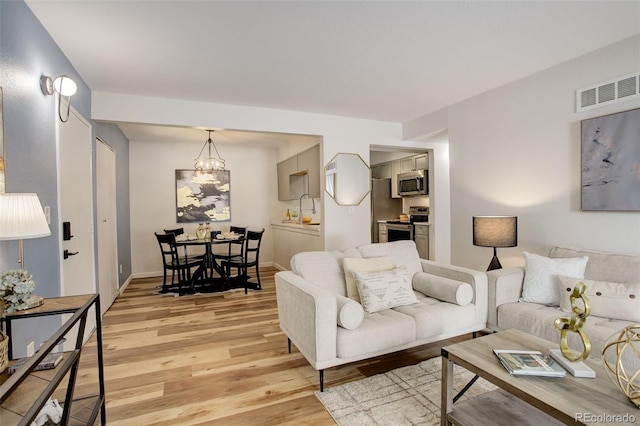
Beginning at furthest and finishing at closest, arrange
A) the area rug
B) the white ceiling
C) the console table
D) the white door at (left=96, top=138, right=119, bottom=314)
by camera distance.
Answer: the white door at (left=96, top=138, right=119, bottom=314) → the white ceiling → the area rug → the console table

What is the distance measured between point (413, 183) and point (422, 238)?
3.53 ft

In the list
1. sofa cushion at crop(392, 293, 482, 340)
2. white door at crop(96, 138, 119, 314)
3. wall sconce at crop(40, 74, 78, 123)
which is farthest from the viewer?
white door at crop(96, 138, 119, 314)

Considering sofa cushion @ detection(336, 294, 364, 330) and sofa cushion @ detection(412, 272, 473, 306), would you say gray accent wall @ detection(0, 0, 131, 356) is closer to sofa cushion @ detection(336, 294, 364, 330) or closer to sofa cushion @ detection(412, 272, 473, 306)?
sofa cushion @ detection(336, 294, 364, 330)

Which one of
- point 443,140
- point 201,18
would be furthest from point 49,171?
point 443,140

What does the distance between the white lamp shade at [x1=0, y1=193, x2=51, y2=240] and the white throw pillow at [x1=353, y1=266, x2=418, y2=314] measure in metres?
1.96

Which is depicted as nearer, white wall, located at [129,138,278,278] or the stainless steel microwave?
the stainless steel microwave

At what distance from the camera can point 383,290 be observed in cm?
252

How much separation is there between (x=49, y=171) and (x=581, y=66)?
4.35m

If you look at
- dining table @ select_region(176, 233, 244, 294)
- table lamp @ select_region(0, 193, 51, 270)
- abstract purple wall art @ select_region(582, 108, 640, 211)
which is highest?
abstract purple wall art @ select_region(582, 108, 640, 211)

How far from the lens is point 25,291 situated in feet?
4.75

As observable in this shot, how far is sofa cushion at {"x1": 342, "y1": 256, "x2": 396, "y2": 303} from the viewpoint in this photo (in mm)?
2639

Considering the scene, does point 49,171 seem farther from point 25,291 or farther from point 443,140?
point 443,140

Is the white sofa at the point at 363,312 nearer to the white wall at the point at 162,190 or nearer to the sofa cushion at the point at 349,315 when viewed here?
the sofa cushion at the point at 349,315

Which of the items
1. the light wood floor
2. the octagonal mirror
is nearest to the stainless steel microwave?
the octagonal mirror
